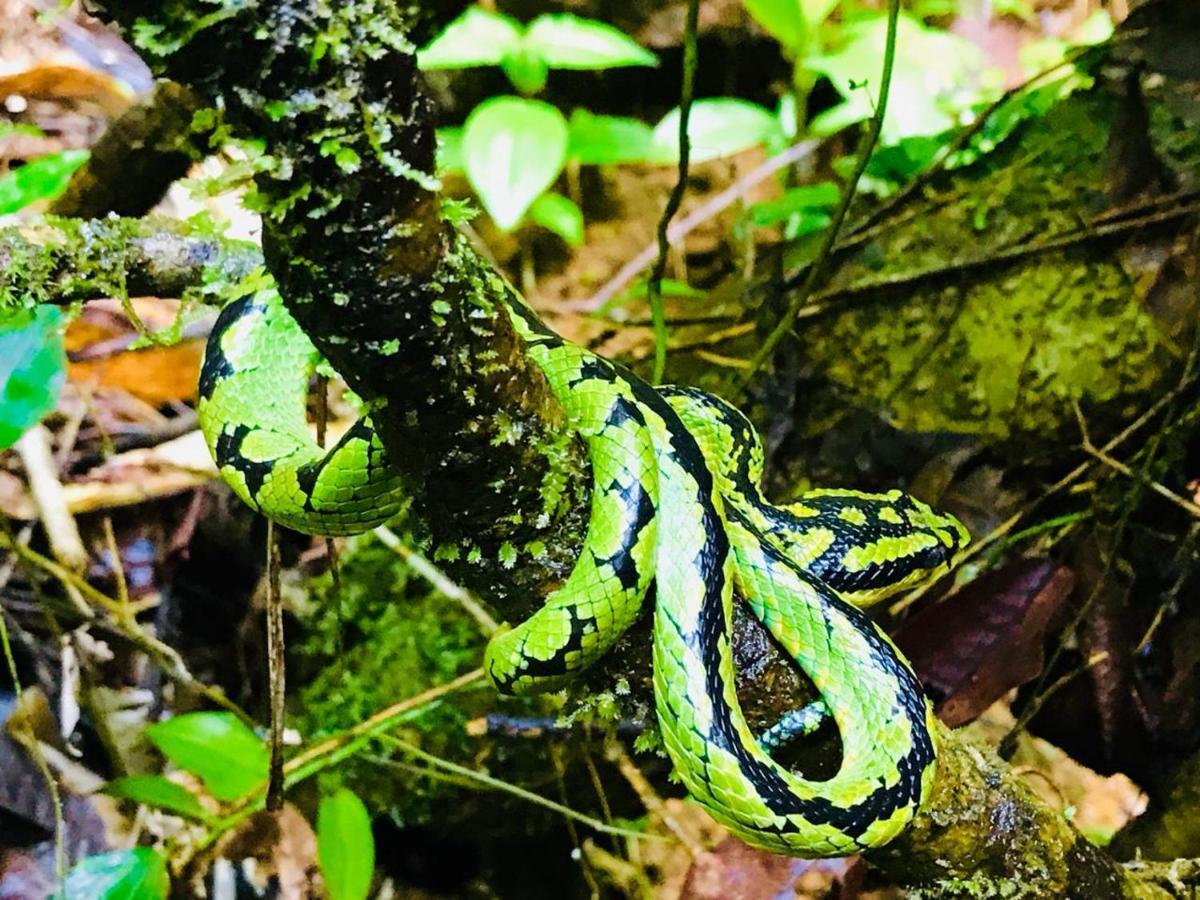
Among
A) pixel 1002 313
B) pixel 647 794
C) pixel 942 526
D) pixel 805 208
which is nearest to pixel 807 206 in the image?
pixel 805 208

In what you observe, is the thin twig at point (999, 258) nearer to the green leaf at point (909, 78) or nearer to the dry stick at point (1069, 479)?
the dry stick at point (1069, 479)

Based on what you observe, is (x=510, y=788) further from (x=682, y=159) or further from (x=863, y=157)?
(x=863, y=157)

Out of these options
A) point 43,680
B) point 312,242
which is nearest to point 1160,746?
point 312,242

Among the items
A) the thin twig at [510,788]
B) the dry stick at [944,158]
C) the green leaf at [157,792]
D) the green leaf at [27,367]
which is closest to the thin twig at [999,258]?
the dry stick at [944,158]

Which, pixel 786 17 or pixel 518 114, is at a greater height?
pixel 786 17

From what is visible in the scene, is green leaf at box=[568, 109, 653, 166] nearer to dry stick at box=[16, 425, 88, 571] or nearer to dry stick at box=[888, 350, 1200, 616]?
dry stick at box=[888, 350, 1200, 616]

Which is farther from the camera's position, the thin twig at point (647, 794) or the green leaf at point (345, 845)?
the thin twig at point (647, 794)

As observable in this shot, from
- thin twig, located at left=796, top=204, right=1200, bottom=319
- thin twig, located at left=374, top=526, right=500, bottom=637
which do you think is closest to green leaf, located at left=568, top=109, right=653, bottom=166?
thin twig, located at left=796, top=204, right=1200, bottom=319
